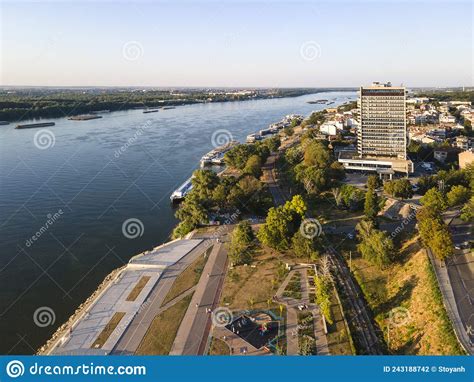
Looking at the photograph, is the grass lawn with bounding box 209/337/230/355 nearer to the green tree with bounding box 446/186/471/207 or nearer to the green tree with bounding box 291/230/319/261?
the green tree with bounding box 291/230/319/261

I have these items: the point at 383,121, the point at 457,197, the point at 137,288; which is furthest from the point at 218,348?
the point at 383,121

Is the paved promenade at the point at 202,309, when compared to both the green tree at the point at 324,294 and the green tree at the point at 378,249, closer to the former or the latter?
the green tree at the point at 324,294

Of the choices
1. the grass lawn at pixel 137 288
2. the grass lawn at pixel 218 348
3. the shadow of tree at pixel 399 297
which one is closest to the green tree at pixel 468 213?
the shadow of tree at pixel 399 297

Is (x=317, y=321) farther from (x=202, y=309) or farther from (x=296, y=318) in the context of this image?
(x=202, y=309)

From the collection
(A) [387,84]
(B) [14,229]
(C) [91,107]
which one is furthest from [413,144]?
(C) [91,107]

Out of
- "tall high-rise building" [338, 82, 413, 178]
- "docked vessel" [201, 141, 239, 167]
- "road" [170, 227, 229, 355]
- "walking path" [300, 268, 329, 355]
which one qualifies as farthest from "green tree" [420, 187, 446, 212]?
"docked vessel" [201, 141, 239, 167]

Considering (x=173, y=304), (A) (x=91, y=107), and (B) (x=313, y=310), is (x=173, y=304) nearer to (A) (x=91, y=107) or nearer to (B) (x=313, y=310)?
(B) (x=313, y=310)

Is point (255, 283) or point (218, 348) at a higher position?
point (255, 283)
